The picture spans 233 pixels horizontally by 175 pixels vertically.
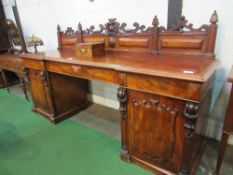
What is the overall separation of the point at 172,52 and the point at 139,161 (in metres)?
0.99

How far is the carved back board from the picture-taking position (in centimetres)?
142

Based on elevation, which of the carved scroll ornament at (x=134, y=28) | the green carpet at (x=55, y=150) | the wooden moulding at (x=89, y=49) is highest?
the carved scroll ornament at (x=134, y=28)

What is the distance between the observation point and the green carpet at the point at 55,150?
1.52 m

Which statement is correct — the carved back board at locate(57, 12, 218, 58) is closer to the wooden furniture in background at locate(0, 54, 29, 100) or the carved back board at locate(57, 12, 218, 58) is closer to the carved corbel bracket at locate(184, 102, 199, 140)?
the carved corbel bracket at locate(184, 102, 199, 140)

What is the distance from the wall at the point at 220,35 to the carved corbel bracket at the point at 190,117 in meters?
0.46

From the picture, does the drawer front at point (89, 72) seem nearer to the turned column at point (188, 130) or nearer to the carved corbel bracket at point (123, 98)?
the carved corbel bracket at point (123, 98)

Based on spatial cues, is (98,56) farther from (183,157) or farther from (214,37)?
(183,157)

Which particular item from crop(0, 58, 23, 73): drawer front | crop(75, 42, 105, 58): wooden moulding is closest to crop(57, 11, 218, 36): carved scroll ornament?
crop(75, 42, 105, 58): wooden moulding

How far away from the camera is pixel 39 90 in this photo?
2.26 metres

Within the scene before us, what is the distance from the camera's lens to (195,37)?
1465 millimetres

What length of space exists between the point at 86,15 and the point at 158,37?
3.73 ft

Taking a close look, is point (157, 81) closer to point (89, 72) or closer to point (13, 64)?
point (89, 72)

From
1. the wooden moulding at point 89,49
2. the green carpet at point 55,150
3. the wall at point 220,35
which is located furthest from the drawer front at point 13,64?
the wall at point 220,35

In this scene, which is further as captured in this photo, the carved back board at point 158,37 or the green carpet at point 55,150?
the green carpet at point 55,150
